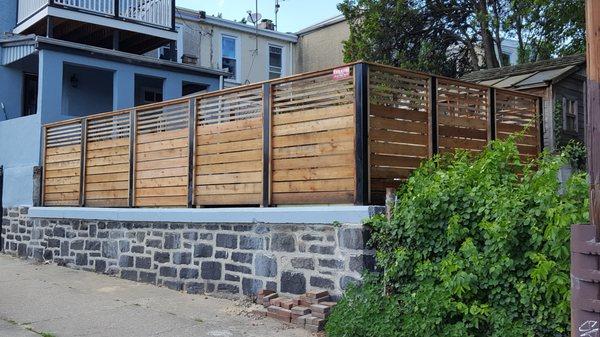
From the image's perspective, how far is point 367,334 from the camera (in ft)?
18.1

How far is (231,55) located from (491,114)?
13.9 m

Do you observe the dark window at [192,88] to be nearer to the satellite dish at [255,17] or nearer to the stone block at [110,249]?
the satellite dish at [255,17]

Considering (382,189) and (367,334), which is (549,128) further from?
(367,334)

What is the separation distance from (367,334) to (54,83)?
32.8ft

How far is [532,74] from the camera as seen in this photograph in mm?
13734

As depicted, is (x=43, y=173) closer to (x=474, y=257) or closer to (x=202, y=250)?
(x=202, y=250)

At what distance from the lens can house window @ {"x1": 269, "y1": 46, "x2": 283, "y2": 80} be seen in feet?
72.1

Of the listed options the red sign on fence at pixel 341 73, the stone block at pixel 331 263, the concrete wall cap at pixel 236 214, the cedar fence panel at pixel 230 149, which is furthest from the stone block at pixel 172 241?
the red sign on fence at pixel 341 73

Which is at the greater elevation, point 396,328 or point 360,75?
point 360,75

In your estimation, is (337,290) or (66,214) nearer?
(337,290)

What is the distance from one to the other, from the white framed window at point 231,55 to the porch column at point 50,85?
8.09 m

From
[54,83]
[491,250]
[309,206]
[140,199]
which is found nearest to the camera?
[491,250]

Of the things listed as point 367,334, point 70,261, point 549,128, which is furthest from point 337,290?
point 549,128

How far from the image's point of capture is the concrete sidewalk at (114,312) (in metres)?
6.07
